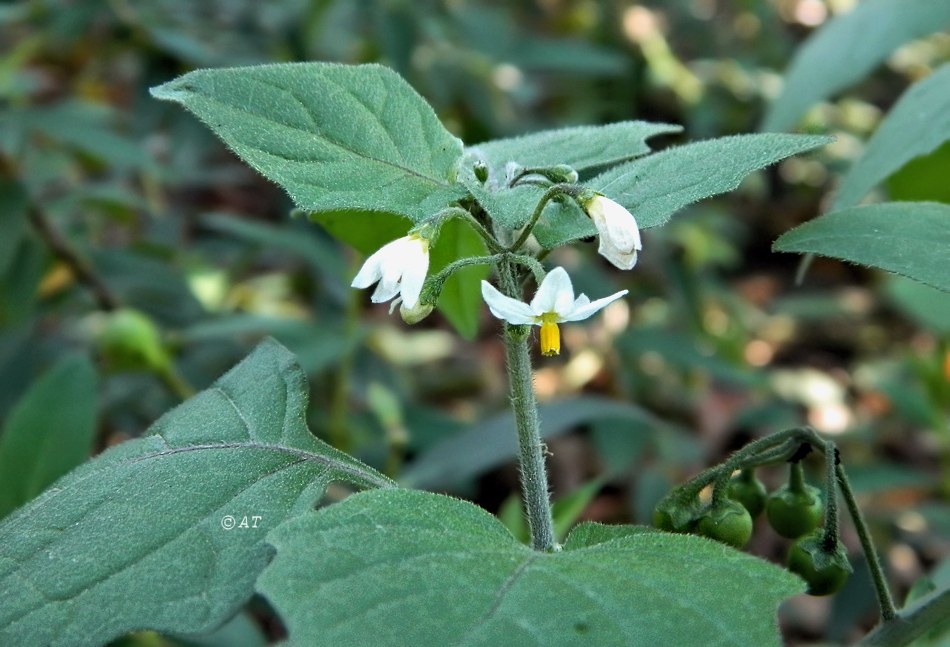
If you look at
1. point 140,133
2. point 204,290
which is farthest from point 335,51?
point 204,290

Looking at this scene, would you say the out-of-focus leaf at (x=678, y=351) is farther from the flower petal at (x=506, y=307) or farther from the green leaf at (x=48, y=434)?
the flower petal at (x=506, y=307)

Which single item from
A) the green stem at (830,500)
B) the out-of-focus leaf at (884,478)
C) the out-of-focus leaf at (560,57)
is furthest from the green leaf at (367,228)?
the out-of-focus leaf at (560,57)

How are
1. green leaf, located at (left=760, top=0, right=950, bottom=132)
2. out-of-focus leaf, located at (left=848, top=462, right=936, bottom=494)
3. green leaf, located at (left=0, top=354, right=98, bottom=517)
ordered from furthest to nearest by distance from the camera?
out-of-focus leaf, located at (left=848, top=462, right=936, bottom=494) → green leaf, located at (left=760, top=0, right=950, bottom=132) → green leaf, located at (left=0, top=354, right=98, bottom=517)

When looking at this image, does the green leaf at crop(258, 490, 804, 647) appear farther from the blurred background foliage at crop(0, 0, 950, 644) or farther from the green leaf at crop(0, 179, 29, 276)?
the green leaf at crop(0, 179, 29, 276)

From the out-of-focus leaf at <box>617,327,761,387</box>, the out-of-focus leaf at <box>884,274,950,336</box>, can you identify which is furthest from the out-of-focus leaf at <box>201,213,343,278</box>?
the out-of-focus leaf at <box>884,274,950,336</box>

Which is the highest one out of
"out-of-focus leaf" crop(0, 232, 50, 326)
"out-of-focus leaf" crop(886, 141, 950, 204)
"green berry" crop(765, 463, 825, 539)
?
"out-of-focus leaf" crop(886, 141, 950, 204)

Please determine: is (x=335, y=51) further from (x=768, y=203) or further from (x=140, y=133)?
(x=768, y=203)
